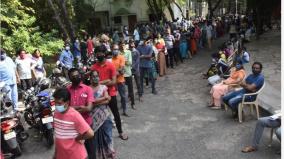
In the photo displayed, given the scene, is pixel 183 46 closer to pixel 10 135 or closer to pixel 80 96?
pixel 10 135

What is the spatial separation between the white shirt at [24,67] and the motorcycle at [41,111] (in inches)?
135

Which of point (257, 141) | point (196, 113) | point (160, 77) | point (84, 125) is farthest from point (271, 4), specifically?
point (84, 125)

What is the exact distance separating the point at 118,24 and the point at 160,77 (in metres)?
29.9

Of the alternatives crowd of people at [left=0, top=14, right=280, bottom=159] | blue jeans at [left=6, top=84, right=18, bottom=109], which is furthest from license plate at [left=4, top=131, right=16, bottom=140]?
blue jeans at [left=6, top=84, right=18, bottom=109]

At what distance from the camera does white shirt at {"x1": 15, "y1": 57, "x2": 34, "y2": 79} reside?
12.6 metres

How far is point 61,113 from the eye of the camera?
16.4 ft

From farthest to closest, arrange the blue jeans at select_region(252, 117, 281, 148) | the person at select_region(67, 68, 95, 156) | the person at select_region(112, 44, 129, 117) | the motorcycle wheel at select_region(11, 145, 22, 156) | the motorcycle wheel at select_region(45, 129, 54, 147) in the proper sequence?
the person at select_region(112, 44, 129, 117)
the motorcycle wheel at select_region(45, 129, 54, 147)
the motorcycle wheel at select_region(11, 145, 22, 156)
the blue jeans at select_region(252, 117, 281, 148)
the person at select_region(67, 68, 95, 156)

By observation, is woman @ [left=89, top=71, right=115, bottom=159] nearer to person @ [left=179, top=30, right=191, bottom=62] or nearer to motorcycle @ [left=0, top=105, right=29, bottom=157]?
motorcycle @ [left=0, top=105, right=29, bottom=157]

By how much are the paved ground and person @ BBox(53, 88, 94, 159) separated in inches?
102

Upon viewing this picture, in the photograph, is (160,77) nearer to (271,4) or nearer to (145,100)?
(145,100)

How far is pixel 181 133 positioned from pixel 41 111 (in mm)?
2715

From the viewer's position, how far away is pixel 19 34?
17469 millimetres

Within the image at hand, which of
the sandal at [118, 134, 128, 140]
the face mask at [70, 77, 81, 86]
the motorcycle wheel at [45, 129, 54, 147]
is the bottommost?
the sandal at [118, 134, 128, 140]

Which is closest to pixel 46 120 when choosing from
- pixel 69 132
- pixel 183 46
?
pixel 69 132
